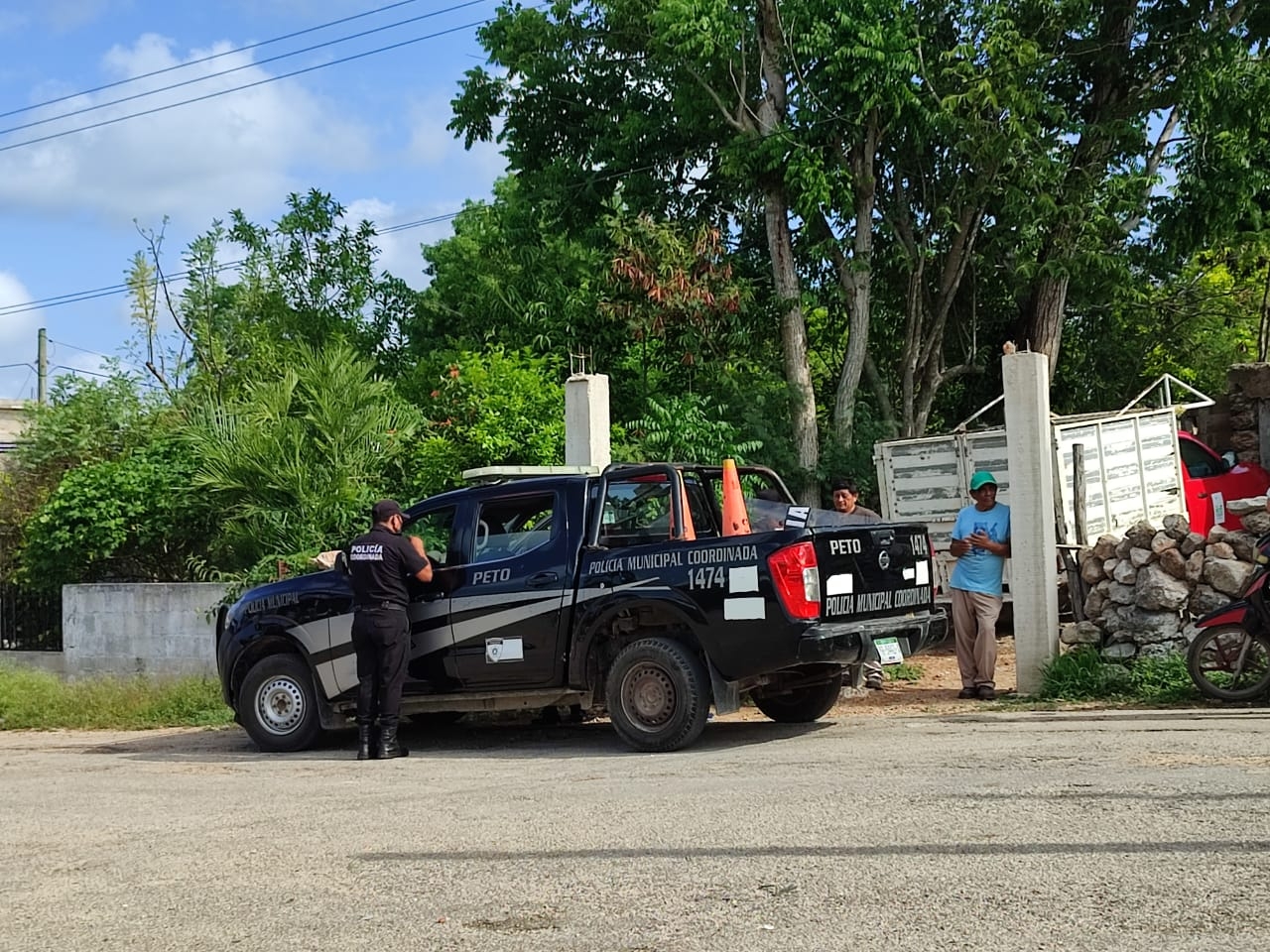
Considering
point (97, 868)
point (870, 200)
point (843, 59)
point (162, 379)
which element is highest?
point (843, 59)

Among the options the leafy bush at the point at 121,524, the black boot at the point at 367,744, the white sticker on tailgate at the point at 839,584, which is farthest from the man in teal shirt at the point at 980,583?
the leafy bush at the point at 121,524

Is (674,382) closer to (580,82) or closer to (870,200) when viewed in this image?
(870,200)

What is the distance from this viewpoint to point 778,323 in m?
19.5

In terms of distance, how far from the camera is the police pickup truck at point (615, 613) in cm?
927

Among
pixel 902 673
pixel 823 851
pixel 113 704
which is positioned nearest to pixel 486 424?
pixel 113 704

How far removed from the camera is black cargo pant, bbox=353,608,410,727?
10273 millimetres

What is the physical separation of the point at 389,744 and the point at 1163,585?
6.21 meters

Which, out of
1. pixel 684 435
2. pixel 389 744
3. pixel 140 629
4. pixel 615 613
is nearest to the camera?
pixel 615 613

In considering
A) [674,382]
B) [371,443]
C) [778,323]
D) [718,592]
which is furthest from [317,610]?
[778,323]

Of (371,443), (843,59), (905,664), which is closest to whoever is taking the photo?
(905,664)

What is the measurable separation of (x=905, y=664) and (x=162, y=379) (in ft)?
39.6

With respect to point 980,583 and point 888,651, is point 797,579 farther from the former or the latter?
point 980,583

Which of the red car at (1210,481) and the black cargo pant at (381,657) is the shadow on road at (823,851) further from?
the red car at (1210,481)

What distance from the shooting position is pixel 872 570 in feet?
31.9
